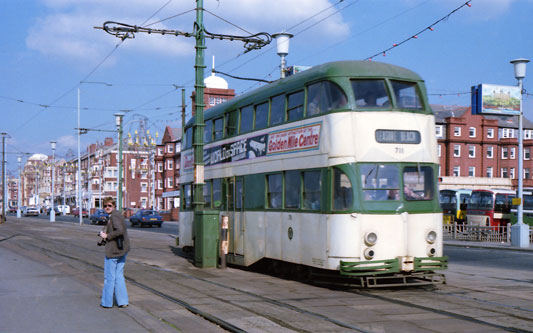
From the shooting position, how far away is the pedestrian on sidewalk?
976 centimetres

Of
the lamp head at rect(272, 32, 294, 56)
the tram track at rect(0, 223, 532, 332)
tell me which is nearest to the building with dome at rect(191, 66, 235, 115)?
the lamp head at rect(272, 32, 294, 56)

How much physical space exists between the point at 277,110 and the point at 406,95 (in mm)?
3109

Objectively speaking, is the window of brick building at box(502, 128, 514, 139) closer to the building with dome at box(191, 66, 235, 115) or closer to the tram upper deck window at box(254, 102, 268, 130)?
the building with dome at box(191, 66, 235, 115)

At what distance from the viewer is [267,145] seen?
14539mm

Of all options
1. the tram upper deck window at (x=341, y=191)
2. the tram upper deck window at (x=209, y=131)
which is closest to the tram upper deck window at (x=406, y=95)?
the tram upper deck window at (x=341, y=191)

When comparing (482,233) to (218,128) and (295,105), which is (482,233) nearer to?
(218,128)

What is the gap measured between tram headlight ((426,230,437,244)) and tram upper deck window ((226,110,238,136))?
20.6 ft

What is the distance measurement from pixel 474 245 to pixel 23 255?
18989mm

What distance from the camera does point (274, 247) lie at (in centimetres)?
1419

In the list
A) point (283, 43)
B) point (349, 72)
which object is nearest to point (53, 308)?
point (349, 72)

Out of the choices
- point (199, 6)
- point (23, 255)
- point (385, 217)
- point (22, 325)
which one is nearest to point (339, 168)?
point (385, 217)

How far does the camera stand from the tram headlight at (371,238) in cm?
1162

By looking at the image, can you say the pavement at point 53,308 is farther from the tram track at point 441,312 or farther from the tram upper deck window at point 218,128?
the tram upper deck window at point 218,128

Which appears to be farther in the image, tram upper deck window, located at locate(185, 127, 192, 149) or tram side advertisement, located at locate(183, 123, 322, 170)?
tram upper deck window, located at locate(185, 127, 192, 149)
